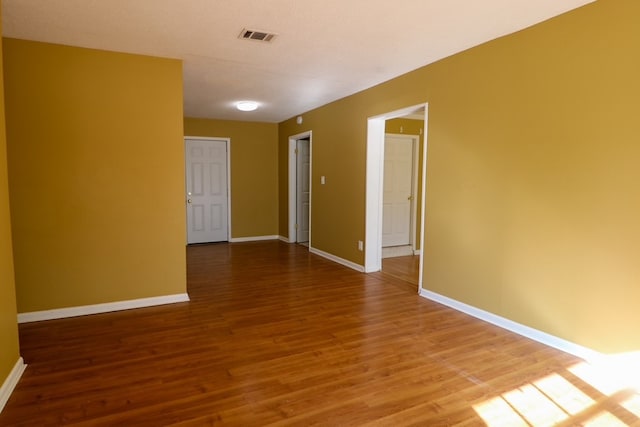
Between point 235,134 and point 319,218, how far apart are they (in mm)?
2571

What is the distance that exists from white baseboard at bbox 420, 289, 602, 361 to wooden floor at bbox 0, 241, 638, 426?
0.08 m

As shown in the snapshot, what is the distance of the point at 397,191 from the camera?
20.9ft

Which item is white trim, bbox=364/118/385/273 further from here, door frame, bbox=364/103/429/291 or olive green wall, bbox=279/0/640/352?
olive green wall, bbox=279/0/640/352

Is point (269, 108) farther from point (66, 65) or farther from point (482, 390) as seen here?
point (482, 390)

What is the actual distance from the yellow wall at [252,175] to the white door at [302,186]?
696mm

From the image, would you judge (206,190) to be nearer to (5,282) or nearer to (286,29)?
(286,29)

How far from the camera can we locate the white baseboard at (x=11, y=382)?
81.9 inches

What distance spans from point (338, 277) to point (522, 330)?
229 centimetres

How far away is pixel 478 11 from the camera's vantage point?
2652mm

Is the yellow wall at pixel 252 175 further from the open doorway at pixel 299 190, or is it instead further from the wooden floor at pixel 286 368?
the wooden floor at pixel 286 368

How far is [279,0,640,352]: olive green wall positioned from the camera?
242cm

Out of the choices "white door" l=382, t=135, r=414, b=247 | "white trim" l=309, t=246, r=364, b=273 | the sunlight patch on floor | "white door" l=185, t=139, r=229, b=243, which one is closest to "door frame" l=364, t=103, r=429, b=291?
"white trim" l=309, t=246, r=364, b=273

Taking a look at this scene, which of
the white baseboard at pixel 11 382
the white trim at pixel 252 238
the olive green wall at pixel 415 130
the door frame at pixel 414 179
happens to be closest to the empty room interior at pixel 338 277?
the white baseboard at pixel 11 382

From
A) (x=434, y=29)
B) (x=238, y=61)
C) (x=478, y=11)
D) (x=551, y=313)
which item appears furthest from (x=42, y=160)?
(x=551, y=313)
